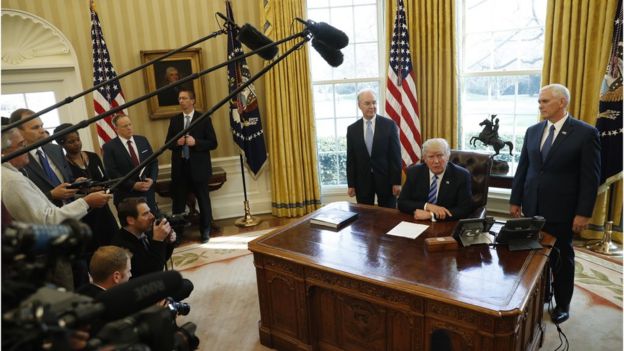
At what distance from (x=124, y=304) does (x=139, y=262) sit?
1790mm

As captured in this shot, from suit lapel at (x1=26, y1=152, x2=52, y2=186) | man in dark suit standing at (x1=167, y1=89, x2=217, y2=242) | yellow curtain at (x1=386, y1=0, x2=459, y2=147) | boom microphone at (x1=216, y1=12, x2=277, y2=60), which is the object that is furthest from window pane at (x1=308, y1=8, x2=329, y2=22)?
boom microphone at (x1=216, y1=12, x2=277, y2=60)

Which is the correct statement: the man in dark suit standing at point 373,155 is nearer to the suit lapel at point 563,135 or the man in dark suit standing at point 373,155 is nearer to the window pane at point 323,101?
the suit lapel at point 563,135

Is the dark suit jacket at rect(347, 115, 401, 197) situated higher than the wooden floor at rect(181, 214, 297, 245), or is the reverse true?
the dark suit jacket at rect(347, 115, 401, 197)

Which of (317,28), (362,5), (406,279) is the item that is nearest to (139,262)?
(406,279)

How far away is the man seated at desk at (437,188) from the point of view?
8.84 feet

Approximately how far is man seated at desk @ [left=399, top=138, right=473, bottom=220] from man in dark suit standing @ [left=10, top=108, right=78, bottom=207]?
2111 millimetres

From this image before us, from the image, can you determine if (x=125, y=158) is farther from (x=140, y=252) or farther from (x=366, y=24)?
(x=366, y=24)

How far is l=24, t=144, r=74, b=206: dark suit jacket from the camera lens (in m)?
2.61

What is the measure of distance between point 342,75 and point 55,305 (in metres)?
4.81

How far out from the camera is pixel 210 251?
167 inches

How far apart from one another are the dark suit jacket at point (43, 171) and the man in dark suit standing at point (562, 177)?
3050 millimetres

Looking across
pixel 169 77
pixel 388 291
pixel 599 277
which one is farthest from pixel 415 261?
pixel 169 77

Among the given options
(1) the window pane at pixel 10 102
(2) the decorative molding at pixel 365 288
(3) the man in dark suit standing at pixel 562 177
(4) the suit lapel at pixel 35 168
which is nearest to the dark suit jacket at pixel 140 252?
(4) the suit lapel at pixel 35 168

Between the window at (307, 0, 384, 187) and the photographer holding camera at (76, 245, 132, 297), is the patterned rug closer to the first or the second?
the window at (307, 0, 384, 187)
